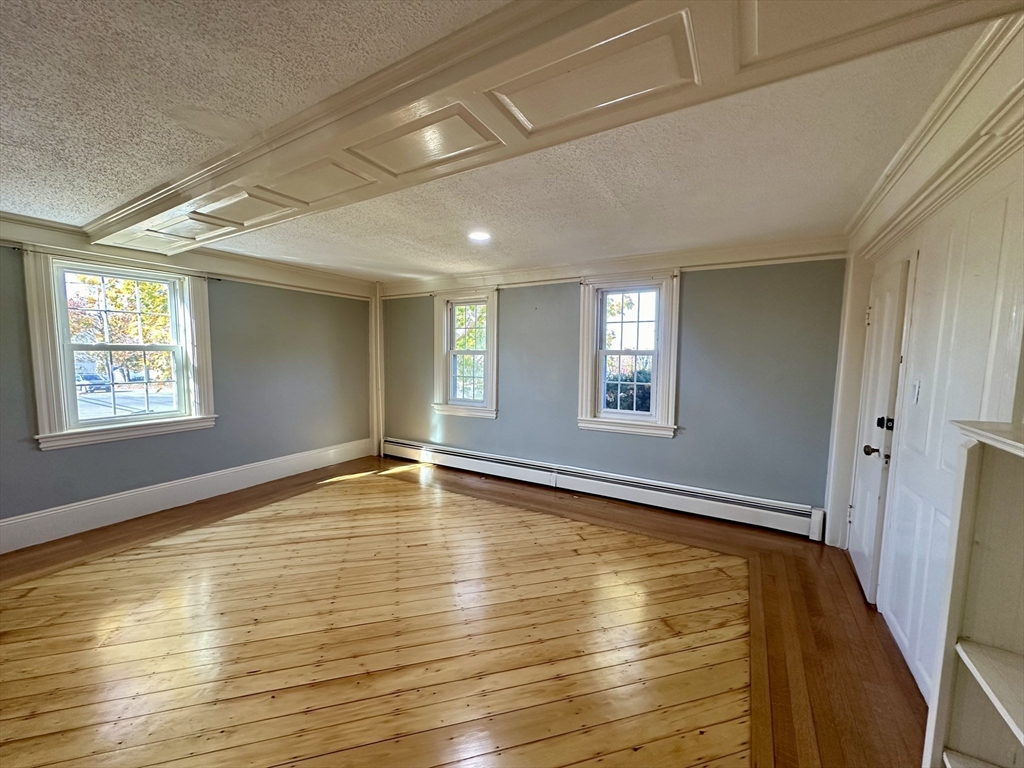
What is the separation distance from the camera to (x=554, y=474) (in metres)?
4.42

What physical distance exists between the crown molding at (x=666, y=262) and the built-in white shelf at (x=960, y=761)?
3055mm

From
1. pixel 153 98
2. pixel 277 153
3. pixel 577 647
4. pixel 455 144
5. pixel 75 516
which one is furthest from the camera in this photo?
pixel 75 516

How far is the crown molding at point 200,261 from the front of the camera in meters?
2.90

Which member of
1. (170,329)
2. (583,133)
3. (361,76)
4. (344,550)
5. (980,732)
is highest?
(361,76)

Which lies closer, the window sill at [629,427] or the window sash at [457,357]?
the window sill at [629,427]

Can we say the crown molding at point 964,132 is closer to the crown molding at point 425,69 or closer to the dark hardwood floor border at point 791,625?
the crown molding at point 425,69

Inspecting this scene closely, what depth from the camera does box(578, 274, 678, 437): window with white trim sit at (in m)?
3.76

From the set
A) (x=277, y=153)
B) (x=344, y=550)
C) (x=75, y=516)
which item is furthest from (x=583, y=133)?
(x=75, y=516)

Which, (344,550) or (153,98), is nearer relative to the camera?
(153,98)

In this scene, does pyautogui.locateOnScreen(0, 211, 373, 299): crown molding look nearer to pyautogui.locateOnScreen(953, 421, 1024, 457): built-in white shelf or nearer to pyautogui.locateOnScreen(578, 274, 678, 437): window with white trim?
pyautogui.locateOnScreen(578, 274, 678, 437): window with white trim

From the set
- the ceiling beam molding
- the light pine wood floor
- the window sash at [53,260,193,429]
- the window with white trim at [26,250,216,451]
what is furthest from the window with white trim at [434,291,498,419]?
the ceiling beam molding

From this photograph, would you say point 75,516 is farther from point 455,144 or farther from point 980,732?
point 980,732

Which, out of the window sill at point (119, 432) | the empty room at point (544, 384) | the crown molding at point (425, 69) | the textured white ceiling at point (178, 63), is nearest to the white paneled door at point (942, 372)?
the empty room at point (544, 384)

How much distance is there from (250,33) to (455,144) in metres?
0.68
